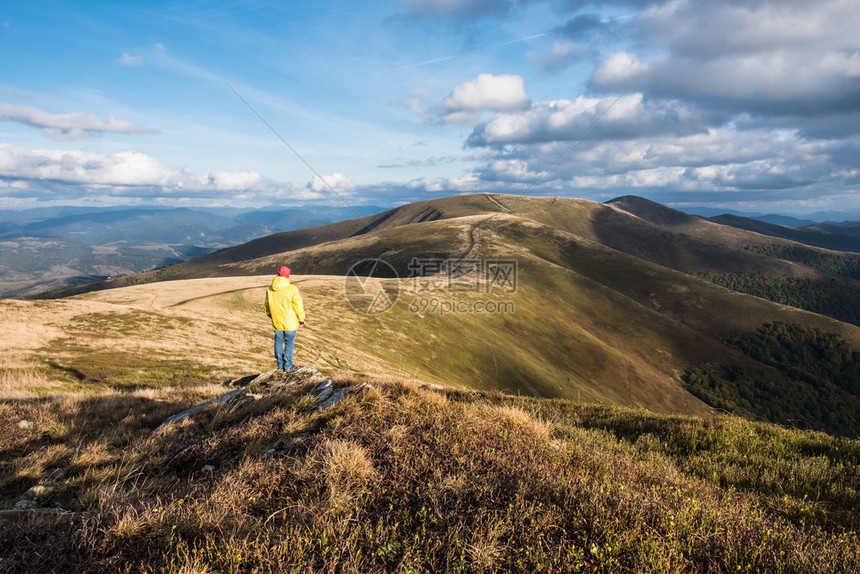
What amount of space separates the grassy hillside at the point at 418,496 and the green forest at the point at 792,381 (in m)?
116

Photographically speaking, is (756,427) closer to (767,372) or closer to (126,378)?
(126,378)

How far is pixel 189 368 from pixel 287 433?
18958 millimetres

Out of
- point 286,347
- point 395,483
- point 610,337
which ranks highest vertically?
point 395,483


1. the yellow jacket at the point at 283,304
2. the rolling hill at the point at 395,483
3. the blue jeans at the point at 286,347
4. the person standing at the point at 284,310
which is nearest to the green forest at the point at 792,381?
the rolling hill at the point at 395,483

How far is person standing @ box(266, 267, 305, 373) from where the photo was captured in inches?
624

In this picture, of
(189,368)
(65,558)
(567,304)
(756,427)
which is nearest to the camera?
(65,558)

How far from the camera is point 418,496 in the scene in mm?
4953

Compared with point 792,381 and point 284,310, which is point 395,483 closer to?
point 284,310

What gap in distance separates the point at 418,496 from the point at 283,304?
12704 mm

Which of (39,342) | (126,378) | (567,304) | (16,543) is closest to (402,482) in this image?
(16,543)

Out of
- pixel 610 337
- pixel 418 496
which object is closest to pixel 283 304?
pixel 418 496

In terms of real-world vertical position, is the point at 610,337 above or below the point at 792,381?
above

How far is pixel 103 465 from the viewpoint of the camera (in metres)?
6.89

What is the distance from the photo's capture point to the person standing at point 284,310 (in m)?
15.8
